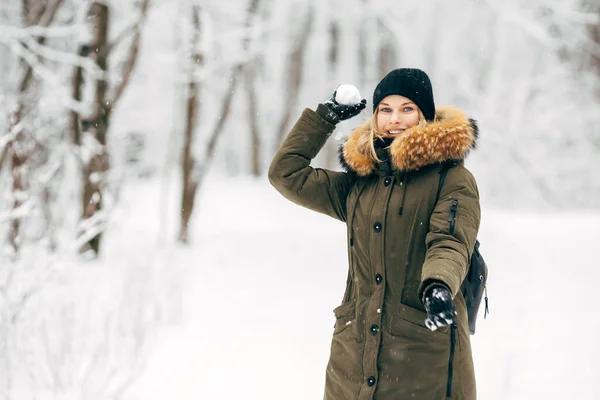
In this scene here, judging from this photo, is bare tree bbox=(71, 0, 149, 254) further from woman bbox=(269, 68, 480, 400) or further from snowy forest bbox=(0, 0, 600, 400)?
woman bbox=(269, 68, 480, 400)

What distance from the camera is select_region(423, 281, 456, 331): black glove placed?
5.95 ft

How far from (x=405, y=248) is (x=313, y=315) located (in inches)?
182

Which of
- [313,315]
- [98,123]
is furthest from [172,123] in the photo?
[313,315]

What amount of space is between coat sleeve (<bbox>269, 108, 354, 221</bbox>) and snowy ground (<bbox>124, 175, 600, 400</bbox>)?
2316 millimetres

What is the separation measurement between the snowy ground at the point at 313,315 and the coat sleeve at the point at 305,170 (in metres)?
Answer: 2.32

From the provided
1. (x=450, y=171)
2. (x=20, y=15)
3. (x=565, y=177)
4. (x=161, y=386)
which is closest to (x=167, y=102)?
(x=20, y=15)

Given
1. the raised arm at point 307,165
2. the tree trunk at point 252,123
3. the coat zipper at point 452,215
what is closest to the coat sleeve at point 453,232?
the coat zipper at point 452,215

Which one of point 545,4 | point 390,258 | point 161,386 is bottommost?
point 161,386

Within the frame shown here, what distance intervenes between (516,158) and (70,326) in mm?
15085

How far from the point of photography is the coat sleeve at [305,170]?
2.41 m

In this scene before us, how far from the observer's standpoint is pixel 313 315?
662 cm

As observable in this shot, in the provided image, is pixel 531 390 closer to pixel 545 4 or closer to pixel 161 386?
pixel 161 386

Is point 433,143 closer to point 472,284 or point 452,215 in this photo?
point 452,215

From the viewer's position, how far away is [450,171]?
7.11 feet
